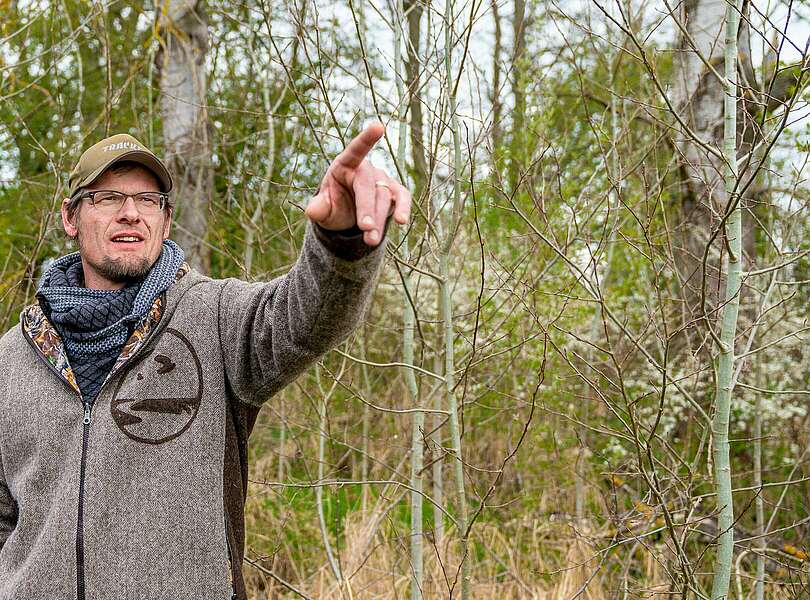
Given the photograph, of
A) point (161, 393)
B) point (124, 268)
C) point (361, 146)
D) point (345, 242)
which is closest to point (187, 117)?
point (124, 268)

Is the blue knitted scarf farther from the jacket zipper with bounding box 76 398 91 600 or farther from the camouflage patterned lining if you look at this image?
the jacket zipper with bounding box 76 398 91 600

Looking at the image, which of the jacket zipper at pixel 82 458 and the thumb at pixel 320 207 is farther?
the jacket zipper at pixel 82 458

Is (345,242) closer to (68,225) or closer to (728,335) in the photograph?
(68,225)

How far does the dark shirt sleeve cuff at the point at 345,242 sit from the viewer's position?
1.55 meters

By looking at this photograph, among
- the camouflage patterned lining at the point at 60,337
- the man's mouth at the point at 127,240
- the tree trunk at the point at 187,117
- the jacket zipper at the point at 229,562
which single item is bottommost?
the jacket zipper at the point at 229,562

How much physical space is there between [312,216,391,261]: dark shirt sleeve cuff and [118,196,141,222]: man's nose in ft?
2.52

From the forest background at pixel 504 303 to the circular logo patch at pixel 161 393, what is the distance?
3.55 feet

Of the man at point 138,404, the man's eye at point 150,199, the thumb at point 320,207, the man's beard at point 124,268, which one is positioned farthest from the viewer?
the man's eye at point 150,199

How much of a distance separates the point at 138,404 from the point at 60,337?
32 centimetres

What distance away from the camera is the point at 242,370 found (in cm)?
191

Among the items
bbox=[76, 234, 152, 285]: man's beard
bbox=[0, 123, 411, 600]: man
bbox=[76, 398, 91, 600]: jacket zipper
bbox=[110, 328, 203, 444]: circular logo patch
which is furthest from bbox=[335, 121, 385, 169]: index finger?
bbox=[76, 398, 91, 600]: jacket zipper

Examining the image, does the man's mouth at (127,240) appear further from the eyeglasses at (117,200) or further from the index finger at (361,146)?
the index finger at (361,146)

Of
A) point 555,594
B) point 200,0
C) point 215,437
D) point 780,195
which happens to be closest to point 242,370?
point 215,437

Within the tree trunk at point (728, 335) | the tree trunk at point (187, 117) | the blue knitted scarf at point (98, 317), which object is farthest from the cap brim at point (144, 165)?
the tree trunk at point (187, 117)
